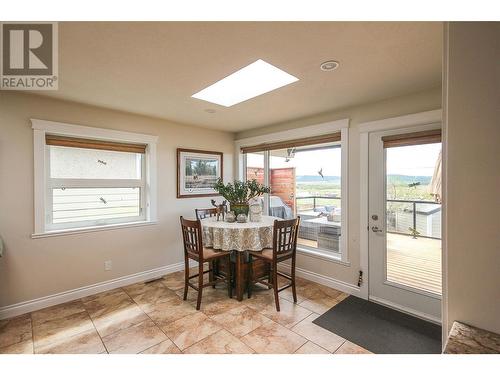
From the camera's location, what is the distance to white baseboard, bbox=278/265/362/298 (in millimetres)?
2884

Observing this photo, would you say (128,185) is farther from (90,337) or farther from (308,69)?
(308,69)

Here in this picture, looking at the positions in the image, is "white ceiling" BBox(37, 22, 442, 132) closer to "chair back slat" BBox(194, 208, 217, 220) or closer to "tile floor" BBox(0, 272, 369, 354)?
"chair back slat" BBox(194, 208, 217, 220)

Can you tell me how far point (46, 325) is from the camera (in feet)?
7.41

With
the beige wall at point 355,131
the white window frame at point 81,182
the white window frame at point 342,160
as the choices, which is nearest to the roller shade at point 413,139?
the beige wall at point 355,131

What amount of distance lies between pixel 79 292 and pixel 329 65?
142 inches

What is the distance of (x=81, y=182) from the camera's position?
289 cm

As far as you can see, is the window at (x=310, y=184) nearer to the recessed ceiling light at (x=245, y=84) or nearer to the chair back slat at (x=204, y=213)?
the chair back slat at (x=204, y=213)

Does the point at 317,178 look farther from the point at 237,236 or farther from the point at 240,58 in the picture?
the point at 240,58

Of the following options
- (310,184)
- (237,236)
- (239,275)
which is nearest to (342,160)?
(310,184)

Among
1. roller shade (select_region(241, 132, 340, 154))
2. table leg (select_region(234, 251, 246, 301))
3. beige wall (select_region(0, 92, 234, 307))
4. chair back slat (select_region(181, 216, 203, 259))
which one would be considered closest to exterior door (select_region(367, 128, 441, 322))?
roller shade (select_region(241, 132, 340, 154))
